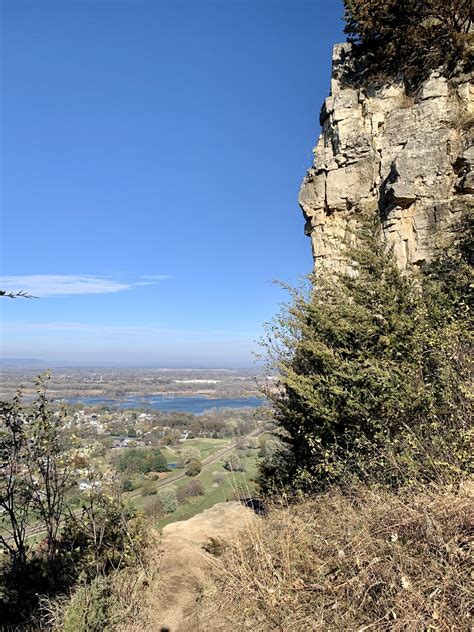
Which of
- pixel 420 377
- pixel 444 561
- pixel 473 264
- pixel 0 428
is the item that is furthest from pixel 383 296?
pixel 0 428

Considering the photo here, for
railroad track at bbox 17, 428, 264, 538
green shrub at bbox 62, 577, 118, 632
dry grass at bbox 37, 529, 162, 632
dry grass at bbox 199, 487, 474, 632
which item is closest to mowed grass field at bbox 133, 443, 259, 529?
railroad track at bbox 17, 428, 264, 538

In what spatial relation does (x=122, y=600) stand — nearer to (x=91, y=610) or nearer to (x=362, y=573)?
(x=91, y=610)

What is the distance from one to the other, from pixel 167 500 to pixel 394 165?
13.5 meters

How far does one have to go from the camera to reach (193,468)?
760 inches

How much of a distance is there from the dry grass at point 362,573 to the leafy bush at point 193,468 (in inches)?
606

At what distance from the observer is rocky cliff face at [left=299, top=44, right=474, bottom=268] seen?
344 inches

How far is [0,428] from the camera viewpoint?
5.06 metres

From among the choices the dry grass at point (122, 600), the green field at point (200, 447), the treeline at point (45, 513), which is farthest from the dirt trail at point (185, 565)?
the green field at point (200, 447)

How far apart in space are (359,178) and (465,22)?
5.16 metres

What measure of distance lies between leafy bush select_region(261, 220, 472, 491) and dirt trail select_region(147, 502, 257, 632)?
147 cm

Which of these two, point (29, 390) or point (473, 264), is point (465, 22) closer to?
point (473, 264)

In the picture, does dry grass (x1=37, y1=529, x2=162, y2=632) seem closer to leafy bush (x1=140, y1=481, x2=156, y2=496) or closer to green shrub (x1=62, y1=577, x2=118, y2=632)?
green shrub (x1=62, y1=577, x2=118, y2=632)

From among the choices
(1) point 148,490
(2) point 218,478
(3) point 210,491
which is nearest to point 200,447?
(2) point 218,478

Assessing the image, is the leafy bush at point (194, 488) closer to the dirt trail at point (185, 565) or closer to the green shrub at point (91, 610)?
the dirt trail at point (185, 565)
